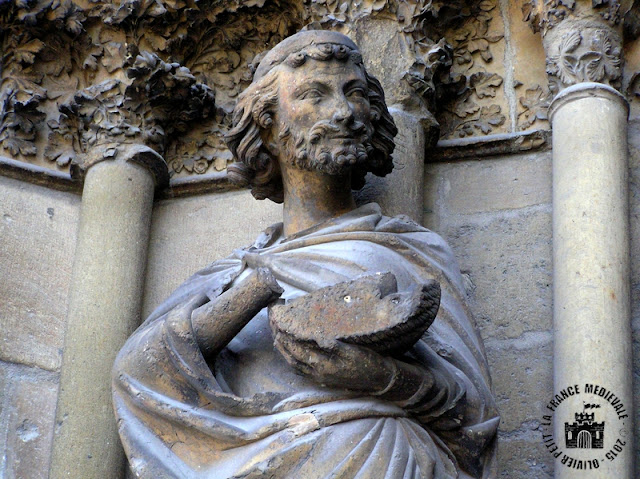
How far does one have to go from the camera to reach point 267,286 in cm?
390

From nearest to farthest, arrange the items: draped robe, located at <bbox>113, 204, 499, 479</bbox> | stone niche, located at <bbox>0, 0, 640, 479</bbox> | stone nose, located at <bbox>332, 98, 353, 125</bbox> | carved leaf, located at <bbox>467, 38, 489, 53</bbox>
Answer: draped robe, located at <bbox>113, 204, 499, 479</bbox> < stone nose, located at <bbox>332, 98, 353, 125</bbox> < stone niche, located at <bbox>0, 0, 640, 479</bbox> < carved leaf, located at <bbox>467, 38, 489, 53</bbox>

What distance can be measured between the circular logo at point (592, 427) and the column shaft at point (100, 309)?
1.52 metres

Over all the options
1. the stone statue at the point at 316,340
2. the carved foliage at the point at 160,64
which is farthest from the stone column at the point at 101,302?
the stone statue at the point at 316,340

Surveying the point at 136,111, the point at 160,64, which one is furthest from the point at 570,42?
the point at 136,111

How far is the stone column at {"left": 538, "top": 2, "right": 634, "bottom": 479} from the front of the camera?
14.6 feet

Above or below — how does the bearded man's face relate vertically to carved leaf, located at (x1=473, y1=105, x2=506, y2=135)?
below

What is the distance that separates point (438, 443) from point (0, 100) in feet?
8.15

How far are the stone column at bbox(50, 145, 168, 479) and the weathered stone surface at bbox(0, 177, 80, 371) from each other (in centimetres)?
16

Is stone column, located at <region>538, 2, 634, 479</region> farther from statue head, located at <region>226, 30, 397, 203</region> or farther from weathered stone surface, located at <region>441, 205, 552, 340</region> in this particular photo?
statue head, located at <region>226, 30, 397, 203</region>

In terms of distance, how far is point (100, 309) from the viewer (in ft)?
16.6

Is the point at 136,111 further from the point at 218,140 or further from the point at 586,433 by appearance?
the point at 586,433

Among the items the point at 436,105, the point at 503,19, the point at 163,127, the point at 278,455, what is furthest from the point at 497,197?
the point at 278,455

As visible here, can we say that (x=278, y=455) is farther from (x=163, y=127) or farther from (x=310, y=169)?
(x=163, y=127)

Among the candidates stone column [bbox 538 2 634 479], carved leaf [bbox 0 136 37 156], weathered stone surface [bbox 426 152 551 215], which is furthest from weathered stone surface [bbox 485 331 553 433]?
carved leaf [bbox 0 136 37 156]
